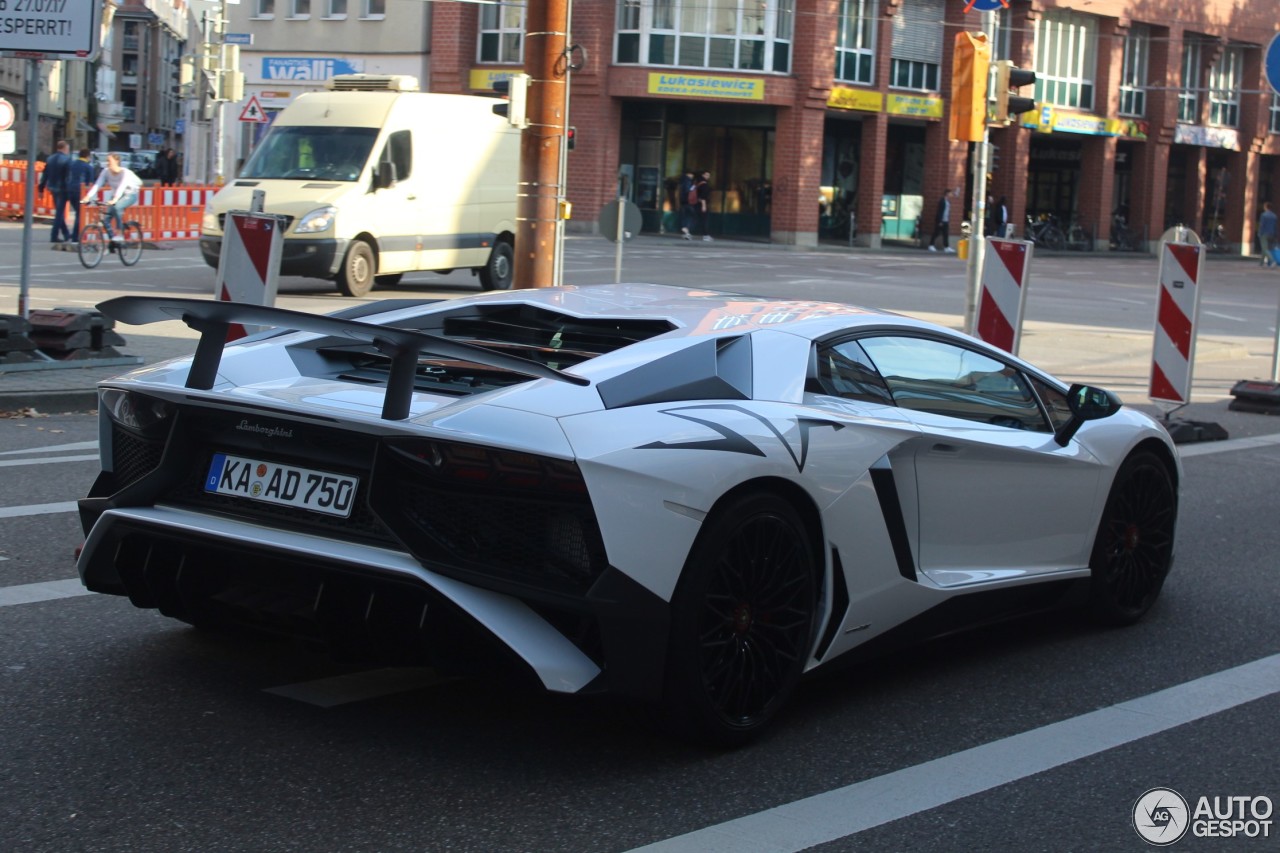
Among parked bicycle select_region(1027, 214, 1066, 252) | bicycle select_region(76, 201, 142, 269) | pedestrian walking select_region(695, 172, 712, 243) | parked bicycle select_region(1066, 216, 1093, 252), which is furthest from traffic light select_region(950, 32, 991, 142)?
parked bicycle select_region(1066, 216, 1093, 252)

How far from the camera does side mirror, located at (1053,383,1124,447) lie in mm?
5863

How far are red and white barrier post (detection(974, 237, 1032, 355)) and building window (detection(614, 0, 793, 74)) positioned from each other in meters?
35.9

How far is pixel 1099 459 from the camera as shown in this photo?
19.7 feet

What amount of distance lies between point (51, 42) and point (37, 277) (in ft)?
34.0

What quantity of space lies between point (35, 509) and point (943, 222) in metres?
44.6

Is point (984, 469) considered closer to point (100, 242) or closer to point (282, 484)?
point (282, 484)

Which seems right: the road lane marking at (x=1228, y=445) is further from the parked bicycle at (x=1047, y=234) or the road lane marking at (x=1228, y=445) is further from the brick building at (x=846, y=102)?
the parked bicycle at (x=1047, y=234)

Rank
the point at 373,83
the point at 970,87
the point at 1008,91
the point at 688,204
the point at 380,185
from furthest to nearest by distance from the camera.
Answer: the point at 688,204, the point at 373,83, the point at 380,185, the point at 1008,91, the point at 970,87

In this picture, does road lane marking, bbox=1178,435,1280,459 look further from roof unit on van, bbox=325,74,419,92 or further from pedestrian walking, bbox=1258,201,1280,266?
pedestrian walking, bbox=1258,201,1280,266

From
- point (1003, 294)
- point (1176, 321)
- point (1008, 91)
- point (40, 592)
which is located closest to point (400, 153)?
point (1008, 91)

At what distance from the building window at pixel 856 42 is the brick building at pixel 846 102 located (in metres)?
0.06

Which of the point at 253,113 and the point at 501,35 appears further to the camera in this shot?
the point at 501,35

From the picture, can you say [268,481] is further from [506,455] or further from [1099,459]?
[1099,459]

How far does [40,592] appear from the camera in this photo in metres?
5.89
